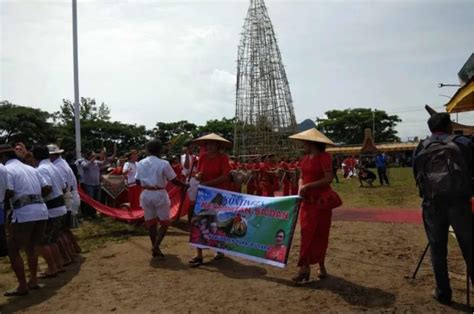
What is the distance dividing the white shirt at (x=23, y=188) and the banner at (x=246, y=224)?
7.13 ft

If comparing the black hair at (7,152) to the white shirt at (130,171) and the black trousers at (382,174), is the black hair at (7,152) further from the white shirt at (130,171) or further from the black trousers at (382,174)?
the black trousers at (382,174)

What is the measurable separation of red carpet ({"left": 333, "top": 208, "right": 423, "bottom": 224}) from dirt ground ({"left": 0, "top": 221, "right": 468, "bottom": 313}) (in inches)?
123

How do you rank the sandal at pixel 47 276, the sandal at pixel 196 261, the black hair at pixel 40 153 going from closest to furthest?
the sandal at pixel 47 276, the black hair at pixel 40 153, the sandal at pixel 196 261

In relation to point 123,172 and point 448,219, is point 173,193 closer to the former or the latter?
point 123,172

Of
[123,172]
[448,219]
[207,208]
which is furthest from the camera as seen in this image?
[123,172]

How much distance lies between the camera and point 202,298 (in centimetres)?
533

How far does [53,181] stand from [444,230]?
17.1 ft

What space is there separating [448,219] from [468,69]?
3003mm

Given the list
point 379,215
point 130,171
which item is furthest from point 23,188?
point 379,215

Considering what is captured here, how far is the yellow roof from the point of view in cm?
640

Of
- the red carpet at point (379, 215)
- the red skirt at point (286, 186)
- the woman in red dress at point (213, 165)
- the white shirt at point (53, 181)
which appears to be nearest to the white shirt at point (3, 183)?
the white shirt at point (53, 181)

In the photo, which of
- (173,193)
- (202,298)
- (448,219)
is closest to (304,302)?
(202,298)

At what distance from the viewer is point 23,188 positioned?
5.66 metres

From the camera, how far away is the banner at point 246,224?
5949 mm
